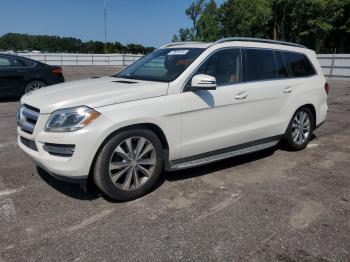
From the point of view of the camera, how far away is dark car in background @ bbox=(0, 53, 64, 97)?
34.8ft

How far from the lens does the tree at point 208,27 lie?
198ft

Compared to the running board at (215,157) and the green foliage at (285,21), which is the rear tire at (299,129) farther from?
the green foliage at (285,21)

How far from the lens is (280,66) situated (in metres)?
5.69

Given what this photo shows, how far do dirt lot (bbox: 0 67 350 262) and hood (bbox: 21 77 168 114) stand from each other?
3.47ft

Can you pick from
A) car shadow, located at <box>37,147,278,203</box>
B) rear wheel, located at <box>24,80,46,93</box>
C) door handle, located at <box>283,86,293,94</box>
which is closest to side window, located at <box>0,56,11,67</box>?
rear wheel, located at <box>24,80,46,93</box>

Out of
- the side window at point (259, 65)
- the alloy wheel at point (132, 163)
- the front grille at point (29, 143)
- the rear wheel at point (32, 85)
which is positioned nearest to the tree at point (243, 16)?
the rear wheel at point (32, 85)

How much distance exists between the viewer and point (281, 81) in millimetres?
5594

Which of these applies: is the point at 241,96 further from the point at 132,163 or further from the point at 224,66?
the point at 132,163

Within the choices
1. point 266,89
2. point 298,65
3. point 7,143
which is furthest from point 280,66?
point 7,143

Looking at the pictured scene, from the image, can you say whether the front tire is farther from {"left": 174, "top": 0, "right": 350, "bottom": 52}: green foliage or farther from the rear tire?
{"left": 174, "top": 0, "right": 350, "bottom": 52}: green foliage

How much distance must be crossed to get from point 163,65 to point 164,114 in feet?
3.38

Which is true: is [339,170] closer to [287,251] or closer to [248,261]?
[287,251]

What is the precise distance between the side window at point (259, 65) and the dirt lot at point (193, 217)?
4.20 ft

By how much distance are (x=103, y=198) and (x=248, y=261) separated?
1.84 m
